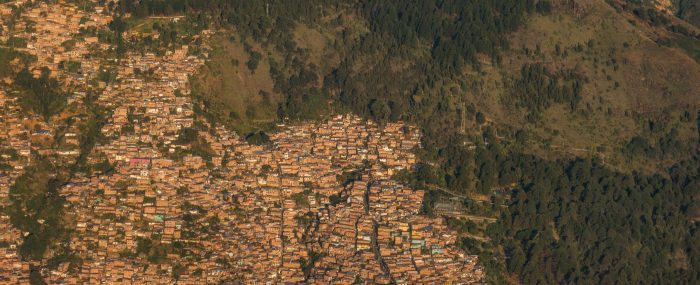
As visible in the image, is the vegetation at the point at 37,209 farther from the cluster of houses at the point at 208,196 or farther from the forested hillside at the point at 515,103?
the forested hillside at the point at 515,103

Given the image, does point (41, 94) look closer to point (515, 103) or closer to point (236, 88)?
point (236, 88)

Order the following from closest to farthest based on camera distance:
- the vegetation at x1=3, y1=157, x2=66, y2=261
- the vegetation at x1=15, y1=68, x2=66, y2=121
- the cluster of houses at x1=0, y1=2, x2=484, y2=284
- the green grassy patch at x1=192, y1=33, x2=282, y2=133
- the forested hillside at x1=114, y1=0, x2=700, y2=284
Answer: the vegetation at x1=3, y1=157, x2=66, y2=261 < the cluster of houses at x1=0, y1=2, x2=484, y2=284 < the forested hillside at x1=114, y1=0, x2=700, y2=284 < the vegetation at x1=15, y1=68, x2=66, y2=121 < the green grassy patch at x1=192, y1=33, x2=282, y2=133

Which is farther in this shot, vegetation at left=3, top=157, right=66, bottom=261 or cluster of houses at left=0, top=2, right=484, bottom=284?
cluster of houses at left=0, top=2, right=484, bottom=284

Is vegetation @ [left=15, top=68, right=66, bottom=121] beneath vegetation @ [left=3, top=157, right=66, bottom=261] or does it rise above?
above

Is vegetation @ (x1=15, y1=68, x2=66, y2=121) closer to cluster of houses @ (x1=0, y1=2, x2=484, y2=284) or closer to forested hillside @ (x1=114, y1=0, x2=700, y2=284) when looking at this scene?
cluster of houses @ (x1=0, y1=2, x2=484, y2=284)

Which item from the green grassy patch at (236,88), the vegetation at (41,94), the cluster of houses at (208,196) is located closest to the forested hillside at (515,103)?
the green grassy patch at (236,88)

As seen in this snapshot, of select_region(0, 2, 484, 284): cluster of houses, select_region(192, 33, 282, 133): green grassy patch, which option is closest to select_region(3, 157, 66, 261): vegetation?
select_region(0, 2, 484, 284): cluster of houses

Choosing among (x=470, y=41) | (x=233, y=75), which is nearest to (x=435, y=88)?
(x=470, y=41)
